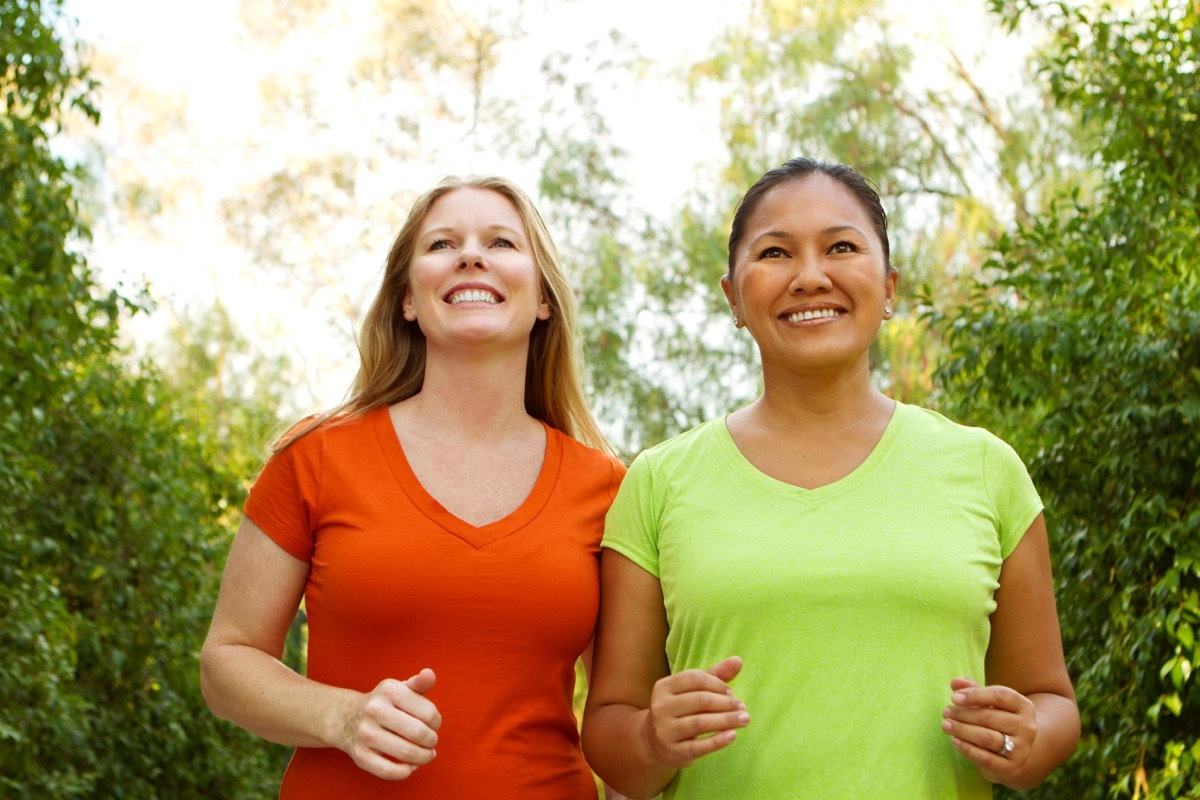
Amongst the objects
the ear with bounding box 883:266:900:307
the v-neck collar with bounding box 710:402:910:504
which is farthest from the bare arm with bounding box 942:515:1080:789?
the ear with bounding box 883:266:900:307

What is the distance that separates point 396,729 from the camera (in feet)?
6.88

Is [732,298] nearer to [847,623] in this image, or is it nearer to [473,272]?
[473,272]

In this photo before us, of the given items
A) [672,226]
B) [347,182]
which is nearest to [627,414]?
[672,226]

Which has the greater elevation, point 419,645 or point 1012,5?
point 1012,5

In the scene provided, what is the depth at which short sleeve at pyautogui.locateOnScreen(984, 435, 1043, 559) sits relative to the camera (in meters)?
2.26

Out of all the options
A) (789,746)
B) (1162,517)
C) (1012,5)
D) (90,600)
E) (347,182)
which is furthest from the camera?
(347,182)

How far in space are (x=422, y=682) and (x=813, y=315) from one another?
2.88 feet

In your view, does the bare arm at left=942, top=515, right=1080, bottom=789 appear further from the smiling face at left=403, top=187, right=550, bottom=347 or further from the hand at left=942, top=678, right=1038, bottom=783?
the smiling face at left=403, top=187, right=550, bottom=347

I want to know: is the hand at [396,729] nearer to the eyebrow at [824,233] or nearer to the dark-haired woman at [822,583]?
the dark-haired woman at [822,583]

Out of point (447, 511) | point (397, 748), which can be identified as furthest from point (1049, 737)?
point (447, 511)

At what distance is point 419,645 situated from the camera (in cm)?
246

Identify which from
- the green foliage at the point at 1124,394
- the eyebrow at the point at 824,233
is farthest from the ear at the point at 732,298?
the green foliage at the point at 1124,394

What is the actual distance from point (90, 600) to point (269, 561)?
508 cm

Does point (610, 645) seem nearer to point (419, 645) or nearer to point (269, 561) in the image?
point (419, 645)
